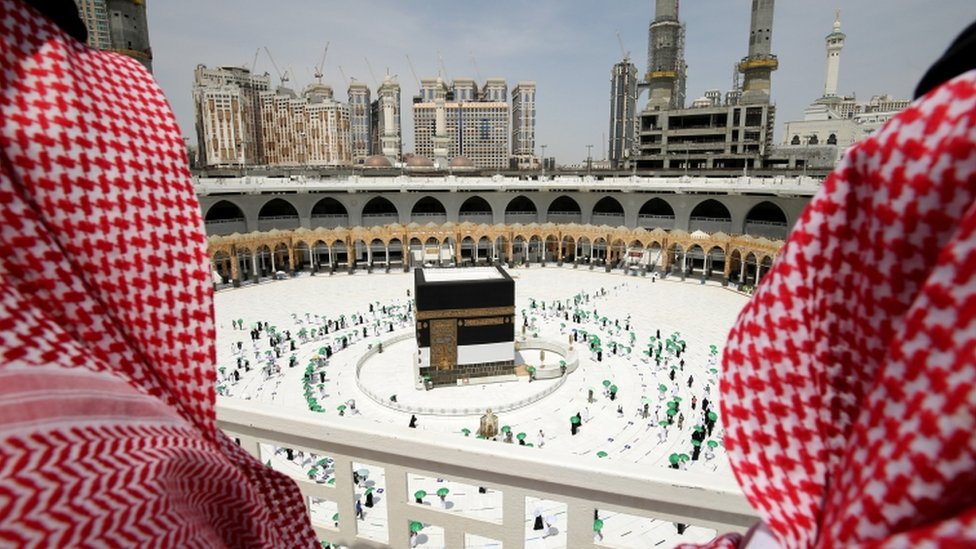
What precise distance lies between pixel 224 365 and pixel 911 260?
13.5 meters

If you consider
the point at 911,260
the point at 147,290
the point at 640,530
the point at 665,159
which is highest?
the point at 665,159

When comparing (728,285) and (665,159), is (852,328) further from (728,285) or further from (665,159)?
(665,159)

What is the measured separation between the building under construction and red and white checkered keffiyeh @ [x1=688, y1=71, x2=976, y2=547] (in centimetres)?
3170

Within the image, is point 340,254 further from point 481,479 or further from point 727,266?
point 481,479

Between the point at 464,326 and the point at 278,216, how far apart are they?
1605cm

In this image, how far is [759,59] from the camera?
2875cm

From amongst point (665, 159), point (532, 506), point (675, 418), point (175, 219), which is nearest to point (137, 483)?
point (175, 219)

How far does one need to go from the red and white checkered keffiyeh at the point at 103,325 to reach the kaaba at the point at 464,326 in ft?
31.8

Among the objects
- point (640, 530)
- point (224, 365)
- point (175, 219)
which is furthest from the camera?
point (224, 365)

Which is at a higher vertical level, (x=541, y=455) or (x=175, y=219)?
(x=175, y=219)

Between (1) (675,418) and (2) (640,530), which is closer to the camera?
(2) (640,530)

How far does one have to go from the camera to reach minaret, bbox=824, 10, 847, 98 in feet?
117

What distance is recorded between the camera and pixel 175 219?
1078mm

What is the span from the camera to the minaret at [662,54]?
33156 mm
